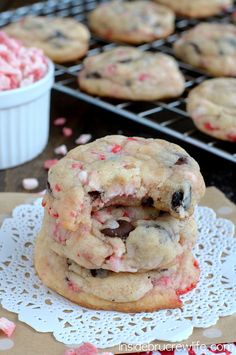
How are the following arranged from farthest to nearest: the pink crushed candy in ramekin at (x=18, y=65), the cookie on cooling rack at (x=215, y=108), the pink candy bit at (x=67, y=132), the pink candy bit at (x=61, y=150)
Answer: the pink candy bit at (x=67, y=132) → the pink candy bit at (x=61, y=150) → the cookie on cooling rack at (x=215, y=108) → the pink crushed candy in ramekin at (x=18, y=65)

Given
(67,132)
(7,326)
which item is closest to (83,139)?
(67,132)

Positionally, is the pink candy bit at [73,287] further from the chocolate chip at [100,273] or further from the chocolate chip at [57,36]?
the chocolate chip at [57,36]

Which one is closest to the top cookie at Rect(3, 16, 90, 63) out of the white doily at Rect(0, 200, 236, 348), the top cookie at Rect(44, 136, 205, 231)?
the white doily at Rect(0, 200, 236, 348)

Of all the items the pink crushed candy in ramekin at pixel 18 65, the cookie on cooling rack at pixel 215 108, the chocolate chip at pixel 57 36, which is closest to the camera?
the pink crushed candy in ramekin at pixel 18 65

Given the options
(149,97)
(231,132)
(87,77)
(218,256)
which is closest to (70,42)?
(87,77)

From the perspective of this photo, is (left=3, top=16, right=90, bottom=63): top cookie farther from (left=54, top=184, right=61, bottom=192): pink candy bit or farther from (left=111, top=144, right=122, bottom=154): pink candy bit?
(left=54, top=184, right=61, bottom=192): pink candy bit

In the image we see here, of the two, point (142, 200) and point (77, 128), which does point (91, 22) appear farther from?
point (142, 200)

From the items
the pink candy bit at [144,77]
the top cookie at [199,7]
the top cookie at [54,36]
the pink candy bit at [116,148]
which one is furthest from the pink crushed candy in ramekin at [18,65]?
the top cookie at [199,7]
